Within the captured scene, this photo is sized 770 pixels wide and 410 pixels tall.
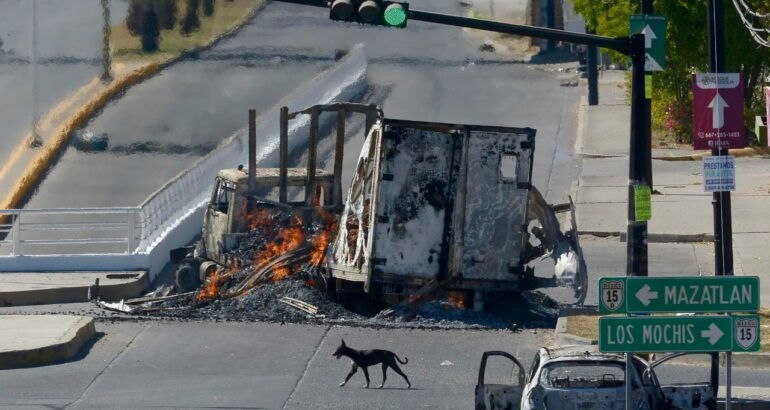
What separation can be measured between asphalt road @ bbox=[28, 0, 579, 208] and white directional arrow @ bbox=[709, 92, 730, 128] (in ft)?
48.5

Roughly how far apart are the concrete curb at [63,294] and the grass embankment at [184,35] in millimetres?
24691

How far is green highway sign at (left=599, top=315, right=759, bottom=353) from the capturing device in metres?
11.3

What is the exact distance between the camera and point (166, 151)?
131 feet

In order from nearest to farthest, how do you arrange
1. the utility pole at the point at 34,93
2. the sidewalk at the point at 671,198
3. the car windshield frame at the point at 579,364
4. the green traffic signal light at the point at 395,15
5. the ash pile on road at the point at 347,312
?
1. the car windshield frame at the point at 579,364
2. the green traffic signal light at the point at 395,15
3. the ash pile on road at the point at 347,312
4. the sidewalk at the point at 671,198
5. the utility pole at the point at 34,93

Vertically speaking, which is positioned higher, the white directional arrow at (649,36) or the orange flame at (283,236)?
the white directional arrow at (649,36)

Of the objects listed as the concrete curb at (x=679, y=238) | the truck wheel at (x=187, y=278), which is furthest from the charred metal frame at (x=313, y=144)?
the concrete curb at (x=679, y=238)

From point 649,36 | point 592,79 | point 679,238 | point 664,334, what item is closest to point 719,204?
point 649,36

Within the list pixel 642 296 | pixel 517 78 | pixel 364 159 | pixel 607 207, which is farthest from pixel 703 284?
pixel 517 78

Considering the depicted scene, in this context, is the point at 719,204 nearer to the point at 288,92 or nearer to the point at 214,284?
the point at 214,284

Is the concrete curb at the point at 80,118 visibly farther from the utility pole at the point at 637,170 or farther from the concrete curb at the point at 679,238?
the utility pole at the point at 637,170

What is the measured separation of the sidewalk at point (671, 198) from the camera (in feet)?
79.8

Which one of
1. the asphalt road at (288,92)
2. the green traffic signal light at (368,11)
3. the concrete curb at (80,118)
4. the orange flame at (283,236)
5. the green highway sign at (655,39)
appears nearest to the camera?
the green traffic signal light at (368,11)

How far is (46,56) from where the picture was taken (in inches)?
1823

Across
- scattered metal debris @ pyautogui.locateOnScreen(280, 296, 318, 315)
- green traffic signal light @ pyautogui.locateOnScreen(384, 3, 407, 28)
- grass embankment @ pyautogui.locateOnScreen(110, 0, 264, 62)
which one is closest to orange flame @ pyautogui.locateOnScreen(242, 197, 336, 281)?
scattered metal debris @ pyautogui.locateOnScreen(280, 296, 318, 315)
